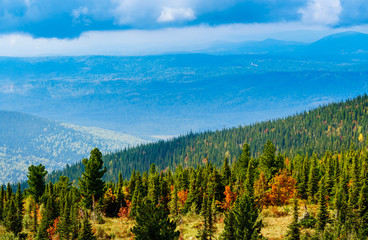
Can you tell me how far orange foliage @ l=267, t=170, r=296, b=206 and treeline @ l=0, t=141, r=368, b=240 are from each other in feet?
0.66

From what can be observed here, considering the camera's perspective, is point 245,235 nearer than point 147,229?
No

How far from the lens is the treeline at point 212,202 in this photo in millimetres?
50906

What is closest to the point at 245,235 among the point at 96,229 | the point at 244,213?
the point at 244,213

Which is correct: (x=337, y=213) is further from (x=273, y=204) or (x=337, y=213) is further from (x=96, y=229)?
(x=96, y=229)

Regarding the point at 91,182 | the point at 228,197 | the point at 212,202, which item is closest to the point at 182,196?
the point at 228,197

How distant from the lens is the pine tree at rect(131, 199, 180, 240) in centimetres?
4309

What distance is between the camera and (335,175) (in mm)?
88375

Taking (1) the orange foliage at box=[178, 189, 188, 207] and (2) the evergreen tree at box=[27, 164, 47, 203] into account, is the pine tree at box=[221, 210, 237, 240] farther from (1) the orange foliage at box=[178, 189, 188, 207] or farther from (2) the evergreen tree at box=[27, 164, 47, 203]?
(2) the evergreen tree at box=[27, 164, 47, 203]

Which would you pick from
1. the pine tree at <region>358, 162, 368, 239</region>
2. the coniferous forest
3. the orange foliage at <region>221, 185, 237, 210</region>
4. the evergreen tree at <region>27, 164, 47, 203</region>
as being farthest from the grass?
the evergreen tree at <region>27, 164, 47, 203</region>

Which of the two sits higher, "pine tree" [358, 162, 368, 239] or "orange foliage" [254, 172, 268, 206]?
"orange foliage" [254, 172, 268, 206]

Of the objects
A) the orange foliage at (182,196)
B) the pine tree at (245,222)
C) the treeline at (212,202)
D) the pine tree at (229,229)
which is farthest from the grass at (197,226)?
the orange foliage at (182,196)

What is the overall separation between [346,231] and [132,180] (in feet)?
195

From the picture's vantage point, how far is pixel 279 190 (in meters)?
84.1

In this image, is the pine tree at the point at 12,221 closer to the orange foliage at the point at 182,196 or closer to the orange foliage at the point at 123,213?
the orange foliage at the point at 123,213
